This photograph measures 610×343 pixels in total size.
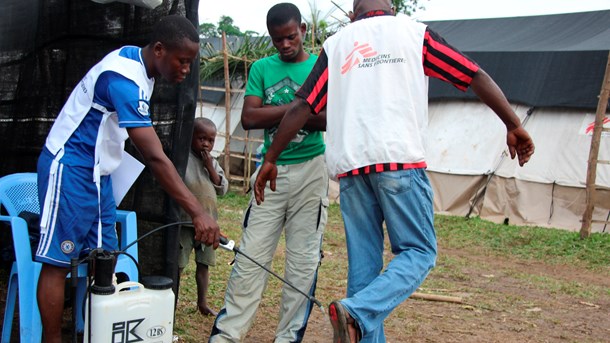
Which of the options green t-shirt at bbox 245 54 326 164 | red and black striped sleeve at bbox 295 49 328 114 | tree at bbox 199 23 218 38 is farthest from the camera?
tree at bbox 199 23 218 38

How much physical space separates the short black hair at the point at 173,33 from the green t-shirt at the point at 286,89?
3.85ft

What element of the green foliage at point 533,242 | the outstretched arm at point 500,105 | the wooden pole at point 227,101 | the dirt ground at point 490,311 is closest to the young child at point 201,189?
the dirt ground at point 490,311

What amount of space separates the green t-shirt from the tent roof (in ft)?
30.9

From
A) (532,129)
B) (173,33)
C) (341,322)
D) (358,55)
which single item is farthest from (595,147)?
(173,33)

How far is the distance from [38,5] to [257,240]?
2.01 m

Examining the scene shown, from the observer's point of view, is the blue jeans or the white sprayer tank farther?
the blue jeans

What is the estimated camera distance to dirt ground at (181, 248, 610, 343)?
5090mm

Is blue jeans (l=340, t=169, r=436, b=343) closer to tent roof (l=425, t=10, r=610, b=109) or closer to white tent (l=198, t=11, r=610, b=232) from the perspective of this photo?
white tent (l=198, t=11, r=610, b=232)

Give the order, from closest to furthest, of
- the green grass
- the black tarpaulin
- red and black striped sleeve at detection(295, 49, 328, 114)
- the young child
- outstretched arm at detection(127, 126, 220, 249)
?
1. outstretched arm at detection(127, 126, 220, 249)
2. red and black striped sleeve at detection(295, 49, 328, 114)
3. the black tarpaulin
4. the young child
5. the green grass

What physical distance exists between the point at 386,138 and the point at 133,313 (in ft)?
4.52

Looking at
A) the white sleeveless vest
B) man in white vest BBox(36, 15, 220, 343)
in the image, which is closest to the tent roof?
the white sleeveless vest

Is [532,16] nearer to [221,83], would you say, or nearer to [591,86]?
[591,86]

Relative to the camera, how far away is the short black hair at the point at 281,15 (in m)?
4.48

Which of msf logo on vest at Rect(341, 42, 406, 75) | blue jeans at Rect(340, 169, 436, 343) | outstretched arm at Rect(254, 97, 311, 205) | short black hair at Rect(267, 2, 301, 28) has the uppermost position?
short black hair at Rect(267, 2, 301, 28)
